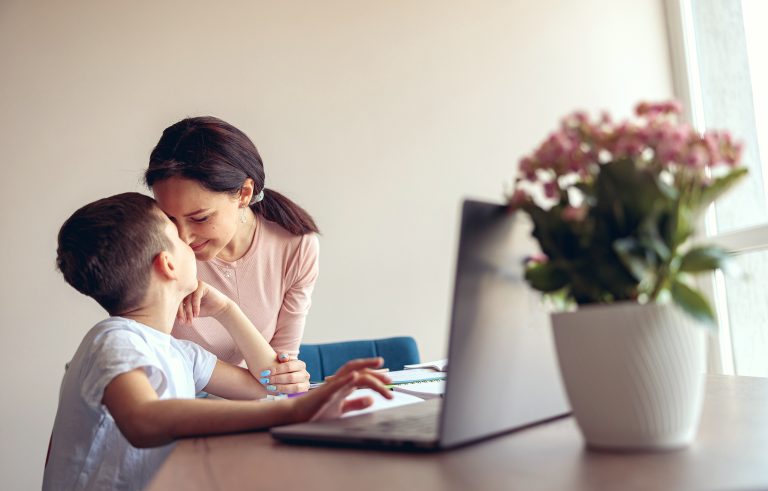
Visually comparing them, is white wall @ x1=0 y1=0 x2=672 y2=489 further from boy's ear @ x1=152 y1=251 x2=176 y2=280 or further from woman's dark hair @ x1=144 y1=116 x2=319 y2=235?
boy's ear @ x1=152 y1=251 x2=176 y2=280

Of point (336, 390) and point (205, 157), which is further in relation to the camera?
point (205, 157)

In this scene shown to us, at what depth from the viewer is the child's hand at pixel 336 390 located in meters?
0.88

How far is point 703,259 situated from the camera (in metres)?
0.61

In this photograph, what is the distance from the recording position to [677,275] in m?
0.63

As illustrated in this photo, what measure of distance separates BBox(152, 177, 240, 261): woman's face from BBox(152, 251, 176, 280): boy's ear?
0.50 meters

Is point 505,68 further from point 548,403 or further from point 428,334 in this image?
point 548,403

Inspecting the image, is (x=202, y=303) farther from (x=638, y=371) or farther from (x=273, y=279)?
(x=638, y=371)

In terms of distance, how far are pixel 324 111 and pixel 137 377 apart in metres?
2.56

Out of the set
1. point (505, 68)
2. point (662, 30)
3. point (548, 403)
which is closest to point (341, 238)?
point (505, 68)

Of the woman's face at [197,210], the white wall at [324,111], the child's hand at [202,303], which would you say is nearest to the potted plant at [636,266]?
the child's hand at [202,303]

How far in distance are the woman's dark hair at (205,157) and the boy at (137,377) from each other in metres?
0.49

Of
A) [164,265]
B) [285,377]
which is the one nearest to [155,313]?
[164,265]

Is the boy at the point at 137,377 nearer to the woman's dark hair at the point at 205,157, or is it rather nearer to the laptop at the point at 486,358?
the laptop at the point at 486,358

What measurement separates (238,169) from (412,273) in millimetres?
1588
